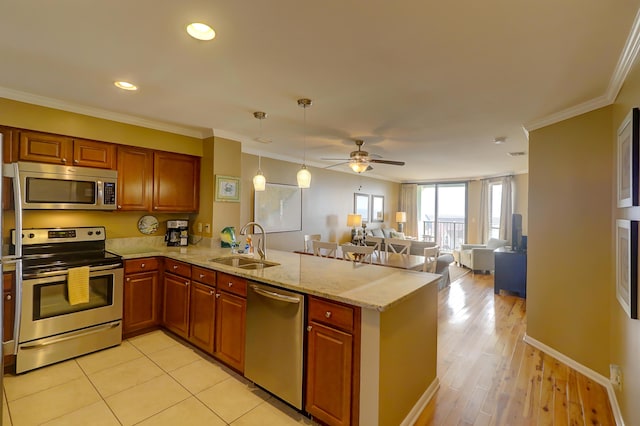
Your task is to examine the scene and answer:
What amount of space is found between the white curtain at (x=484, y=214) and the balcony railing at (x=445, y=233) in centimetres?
75

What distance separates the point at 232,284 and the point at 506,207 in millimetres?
7202

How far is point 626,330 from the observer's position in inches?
77.0

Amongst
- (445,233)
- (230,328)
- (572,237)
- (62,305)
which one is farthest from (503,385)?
(445,233)

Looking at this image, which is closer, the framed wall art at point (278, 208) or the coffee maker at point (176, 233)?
Result: the coffee maker at point (176, 233)

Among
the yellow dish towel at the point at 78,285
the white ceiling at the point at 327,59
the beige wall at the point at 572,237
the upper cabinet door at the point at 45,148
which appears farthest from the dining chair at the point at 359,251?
the upper cabinet door at the point at 45,148

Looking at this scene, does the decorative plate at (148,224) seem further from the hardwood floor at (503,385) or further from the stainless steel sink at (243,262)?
the hardwood floor at (503,385)

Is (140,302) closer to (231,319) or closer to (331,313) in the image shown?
(231,319)

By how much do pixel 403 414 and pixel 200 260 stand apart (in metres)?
2.13

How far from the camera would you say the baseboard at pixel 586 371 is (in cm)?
206

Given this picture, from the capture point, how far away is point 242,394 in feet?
7.32

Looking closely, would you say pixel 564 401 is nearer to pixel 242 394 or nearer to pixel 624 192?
pixel 624 192

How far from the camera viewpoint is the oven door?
95.3 inches

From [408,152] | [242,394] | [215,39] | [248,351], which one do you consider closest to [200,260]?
[248,351]

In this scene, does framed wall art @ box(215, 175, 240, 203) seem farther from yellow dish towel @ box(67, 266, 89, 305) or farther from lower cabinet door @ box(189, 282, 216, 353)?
yellow dish towel @ box(67, 266, 89, 305)
